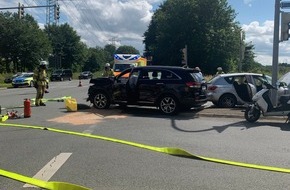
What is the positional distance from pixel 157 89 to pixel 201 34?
47.1 meters

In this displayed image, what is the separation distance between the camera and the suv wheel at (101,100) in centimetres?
1534

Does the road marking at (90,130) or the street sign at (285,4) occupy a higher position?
the street sign at (285,4)

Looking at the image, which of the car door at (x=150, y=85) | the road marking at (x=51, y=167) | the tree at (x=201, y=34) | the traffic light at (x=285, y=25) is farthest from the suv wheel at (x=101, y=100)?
the tree at (x=201, y=34)

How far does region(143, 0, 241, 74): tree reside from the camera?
60.1m

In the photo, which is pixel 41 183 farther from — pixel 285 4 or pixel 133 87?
pixel 285 4

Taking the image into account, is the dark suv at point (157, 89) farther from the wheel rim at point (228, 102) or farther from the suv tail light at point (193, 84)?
the wheel rim at point (228, 102)

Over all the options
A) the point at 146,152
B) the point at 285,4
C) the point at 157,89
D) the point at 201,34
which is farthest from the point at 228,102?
the point at 201,34

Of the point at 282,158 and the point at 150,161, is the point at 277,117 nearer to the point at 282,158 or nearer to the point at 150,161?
the point at 282,158

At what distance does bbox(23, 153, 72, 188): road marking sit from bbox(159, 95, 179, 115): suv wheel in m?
6.79

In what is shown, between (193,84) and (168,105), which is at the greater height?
(193,84)

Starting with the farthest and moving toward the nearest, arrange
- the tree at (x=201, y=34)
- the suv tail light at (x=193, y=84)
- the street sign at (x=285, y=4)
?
the tree at (x=201, y=34)
the suv tail light at (x=193, y=84)
the street sign at (x=285, y=4)

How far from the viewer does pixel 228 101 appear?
16.3 metres

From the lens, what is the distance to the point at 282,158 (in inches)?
295

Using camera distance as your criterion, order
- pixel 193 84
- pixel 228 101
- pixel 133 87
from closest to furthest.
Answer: pixel 193 84 → pixel 133 87 → pixel 228 101
